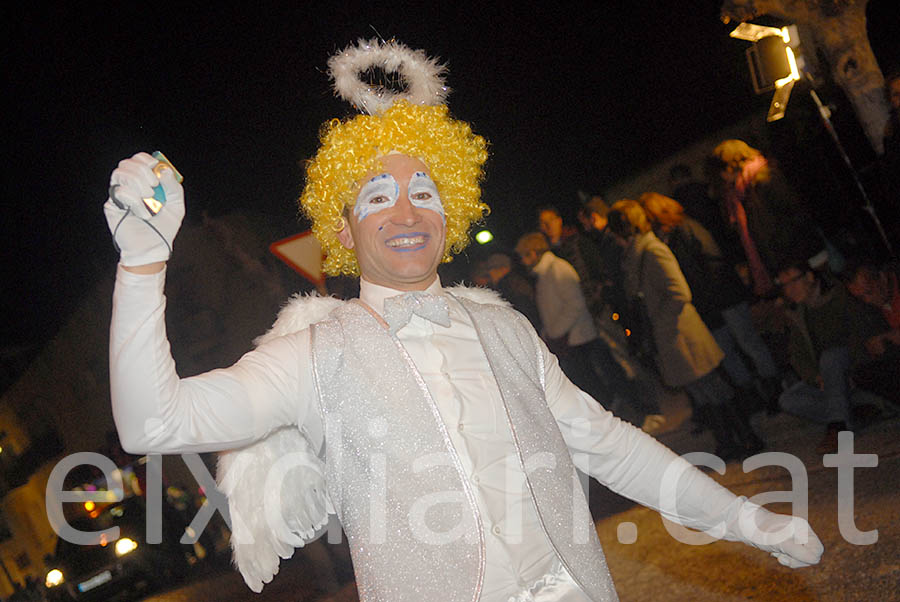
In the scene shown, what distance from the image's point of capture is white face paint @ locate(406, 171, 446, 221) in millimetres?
2639

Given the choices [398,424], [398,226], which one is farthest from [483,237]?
[398,424]

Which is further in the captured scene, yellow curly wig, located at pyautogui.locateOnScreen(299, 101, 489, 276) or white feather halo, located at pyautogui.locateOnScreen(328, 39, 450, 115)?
white feather halo, located at pyautogui.locateOnScreen(328, 39, 450, 115)

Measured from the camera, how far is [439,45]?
43.6 ft

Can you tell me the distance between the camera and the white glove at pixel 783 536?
2.31 m

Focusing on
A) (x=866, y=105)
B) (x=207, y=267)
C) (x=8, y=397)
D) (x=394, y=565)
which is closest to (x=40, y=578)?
(x=207, y=267)

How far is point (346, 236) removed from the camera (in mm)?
2834

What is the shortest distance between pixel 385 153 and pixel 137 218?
3.80ft

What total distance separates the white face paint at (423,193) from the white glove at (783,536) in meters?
1.40

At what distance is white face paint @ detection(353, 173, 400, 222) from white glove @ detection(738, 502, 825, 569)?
1.52 metres

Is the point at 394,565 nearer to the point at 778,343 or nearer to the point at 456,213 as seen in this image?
the point at 456,213

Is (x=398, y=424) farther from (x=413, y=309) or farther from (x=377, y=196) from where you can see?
(x=377, y=196)

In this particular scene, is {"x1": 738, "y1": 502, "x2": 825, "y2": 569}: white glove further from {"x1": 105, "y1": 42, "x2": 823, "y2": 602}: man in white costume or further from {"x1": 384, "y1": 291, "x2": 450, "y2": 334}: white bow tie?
{"x1": 384, "y1": 291, "x2": 450, "y2": 334}: white bow tie

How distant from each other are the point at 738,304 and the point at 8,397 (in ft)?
92.1

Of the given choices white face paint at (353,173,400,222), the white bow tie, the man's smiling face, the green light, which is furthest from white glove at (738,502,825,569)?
the green light
